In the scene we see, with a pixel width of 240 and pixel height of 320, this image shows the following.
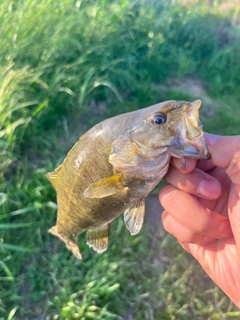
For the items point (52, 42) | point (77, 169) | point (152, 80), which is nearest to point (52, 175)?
point (77, 169)

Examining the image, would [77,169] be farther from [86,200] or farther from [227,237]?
[227,237]

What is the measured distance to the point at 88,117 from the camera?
139 inches

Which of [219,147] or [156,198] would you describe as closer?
[219,147]

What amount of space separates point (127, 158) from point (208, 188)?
416 mm

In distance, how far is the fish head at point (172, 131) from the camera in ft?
4.12

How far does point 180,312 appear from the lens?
7.92 feet

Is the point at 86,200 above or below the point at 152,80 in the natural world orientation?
above

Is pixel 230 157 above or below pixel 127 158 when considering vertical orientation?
below

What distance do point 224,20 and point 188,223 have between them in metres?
4.83

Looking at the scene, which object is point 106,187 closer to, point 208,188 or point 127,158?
point 127,158

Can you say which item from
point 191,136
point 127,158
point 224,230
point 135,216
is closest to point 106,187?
point 127,158

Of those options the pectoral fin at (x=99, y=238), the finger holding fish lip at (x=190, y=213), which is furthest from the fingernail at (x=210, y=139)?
the pectoral fin at (x=99, y=238)

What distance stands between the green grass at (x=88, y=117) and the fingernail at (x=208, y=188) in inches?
47.0

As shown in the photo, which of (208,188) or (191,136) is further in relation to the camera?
(208,188)
